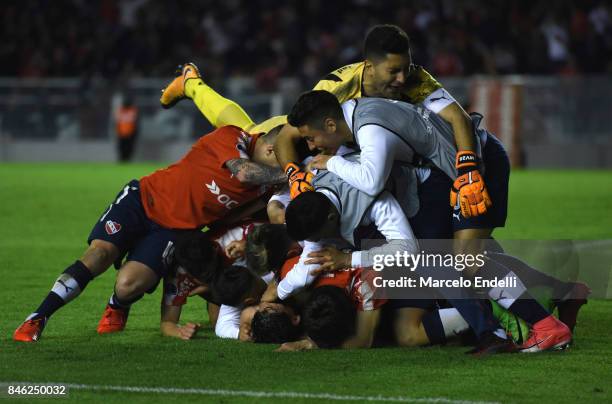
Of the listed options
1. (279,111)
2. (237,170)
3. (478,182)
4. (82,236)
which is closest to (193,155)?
(237,170)

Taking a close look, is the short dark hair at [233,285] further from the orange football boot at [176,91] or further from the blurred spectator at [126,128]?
the blurred spectator at [126,128]

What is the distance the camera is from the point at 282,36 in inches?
1014

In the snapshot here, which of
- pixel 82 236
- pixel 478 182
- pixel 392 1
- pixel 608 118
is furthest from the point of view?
pixel 392 1

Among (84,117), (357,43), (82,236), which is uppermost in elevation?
(357,43)

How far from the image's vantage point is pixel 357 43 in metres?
24.6

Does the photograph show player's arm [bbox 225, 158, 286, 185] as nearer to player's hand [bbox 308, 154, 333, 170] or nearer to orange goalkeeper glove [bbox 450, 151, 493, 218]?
player's hand [bbox 308, 154, 333, 170]

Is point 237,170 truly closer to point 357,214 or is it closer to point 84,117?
point 357,214

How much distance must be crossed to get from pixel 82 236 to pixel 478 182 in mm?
6589

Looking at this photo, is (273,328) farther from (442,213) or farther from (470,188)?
(470,188)

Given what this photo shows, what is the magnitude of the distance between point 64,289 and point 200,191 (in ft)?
3.33

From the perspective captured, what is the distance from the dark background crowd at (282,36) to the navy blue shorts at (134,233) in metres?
16.7

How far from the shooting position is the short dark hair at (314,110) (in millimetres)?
6238

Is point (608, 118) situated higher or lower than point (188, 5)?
lower

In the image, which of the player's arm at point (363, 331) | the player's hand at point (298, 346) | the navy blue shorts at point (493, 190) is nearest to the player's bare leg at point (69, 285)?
the player's hand at point (298, 346)
